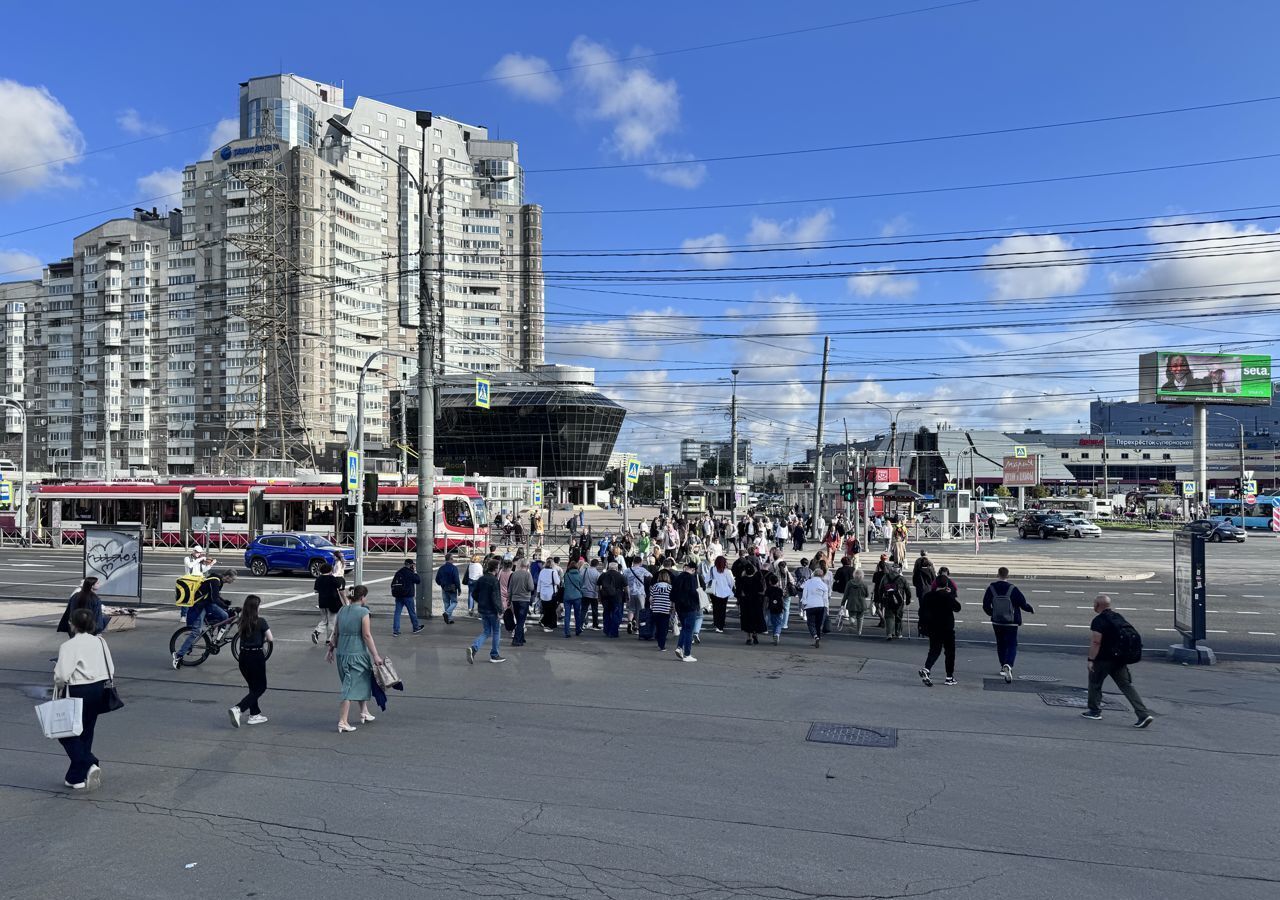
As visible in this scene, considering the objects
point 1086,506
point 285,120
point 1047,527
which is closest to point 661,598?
point 1047,527

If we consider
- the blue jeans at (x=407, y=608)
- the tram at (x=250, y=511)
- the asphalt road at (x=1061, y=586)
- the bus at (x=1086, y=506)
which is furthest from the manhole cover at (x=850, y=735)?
the bus at (x=1086, y=506)

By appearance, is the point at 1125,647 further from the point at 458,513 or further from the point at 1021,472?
the point at 1021,472

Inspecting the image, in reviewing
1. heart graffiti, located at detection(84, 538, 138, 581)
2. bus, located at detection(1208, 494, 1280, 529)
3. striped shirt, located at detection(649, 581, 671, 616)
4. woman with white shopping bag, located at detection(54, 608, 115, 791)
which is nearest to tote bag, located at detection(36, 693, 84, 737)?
woman with white shopping bag, located at detection(54, 608, 115, 791)

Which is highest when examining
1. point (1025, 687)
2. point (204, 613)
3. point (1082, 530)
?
point (204, 613)

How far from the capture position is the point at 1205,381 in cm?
7738

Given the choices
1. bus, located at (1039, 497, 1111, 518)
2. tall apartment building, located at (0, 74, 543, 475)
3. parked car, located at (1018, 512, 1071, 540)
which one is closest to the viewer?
parked car, located at (1018, 512, 1071, 540)

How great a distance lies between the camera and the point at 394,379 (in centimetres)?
13225

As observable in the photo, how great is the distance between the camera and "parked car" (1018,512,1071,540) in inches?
2100

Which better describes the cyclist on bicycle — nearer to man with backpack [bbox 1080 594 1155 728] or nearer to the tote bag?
the tote bag

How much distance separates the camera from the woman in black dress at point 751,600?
16578mm

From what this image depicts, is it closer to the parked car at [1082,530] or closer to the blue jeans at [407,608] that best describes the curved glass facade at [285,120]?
the parked car at [1082,530]

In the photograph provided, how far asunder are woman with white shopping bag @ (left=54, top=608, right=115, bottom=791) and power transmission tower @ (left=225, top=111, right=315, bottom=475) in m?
76.9

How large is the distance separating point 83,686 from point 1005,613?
1105cm

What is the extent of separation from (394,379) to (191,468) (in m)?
29.4
